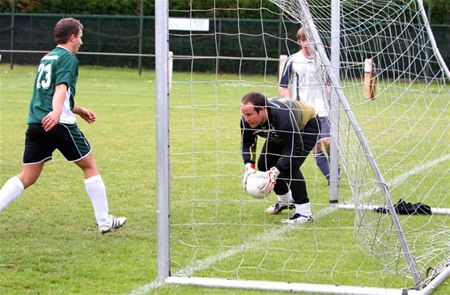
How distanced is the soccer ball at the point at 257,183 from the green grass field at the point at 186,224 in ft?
Answer: 1.25

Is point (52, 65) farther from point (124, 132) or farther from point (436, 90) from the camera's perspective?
point (124, 132)

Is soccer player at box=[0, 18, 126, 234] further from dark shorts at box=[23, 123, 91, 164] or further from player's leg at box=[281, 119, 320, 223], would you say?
player's leg at box=[281, 119, 320, 223]

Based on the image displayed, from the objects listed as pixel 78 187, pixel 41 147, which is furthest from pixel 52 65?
pixel 78 187

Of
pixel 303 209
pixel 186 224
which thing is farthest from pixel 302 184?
pixel 186 224

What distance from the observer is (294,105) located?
8.14m

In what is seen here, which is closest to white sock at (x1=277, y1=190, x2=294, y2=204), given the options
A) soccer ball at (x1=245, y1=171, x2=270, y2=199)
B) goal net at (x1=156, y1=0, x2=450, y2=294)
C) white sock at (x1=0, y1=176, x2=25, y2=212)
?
goal net at (x1=156, y1=0, x2=450, y2=294)

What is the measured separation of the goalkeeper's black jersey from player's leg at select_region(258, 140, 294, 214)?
0.33 ft

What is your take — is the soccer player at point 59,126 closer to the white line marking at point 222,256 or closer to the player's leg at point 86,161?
the player's leg at point 86,161

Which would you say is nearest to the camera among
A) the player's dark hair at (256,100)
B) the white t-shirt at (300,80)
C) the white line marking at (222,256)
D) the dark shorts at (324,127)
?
the white line marking at (222,256)

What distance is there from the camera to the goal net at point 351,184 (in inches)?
255

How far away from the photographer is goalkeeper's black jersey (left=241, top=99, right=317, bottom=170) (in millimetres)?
7871

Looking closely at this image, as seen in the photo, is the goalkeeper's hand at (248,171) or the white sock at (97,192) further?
the goalkeeper's hand at (248,171)

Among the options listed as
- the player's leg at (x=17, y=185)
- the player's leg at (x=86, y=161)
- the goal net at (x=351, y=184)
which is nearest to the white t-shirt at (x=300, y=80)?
the goal net at (x=351, y=184)

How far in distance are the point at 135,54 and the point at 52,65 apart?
85.0 feet
